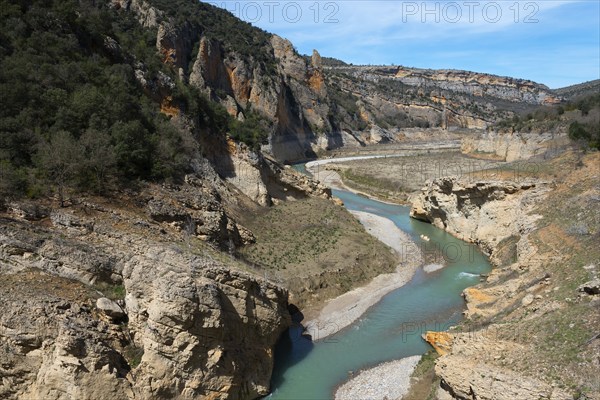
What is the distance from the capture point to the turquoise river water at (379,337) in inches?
687

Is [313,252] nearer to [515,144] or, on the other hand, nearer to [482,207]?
[482,207]

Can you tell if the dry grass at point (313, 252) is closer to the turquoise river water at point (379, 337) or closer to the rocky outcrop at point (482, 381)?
the turquoise river water at point (379, 337)

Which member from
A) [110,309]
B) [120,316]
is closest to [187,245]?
[120,316]

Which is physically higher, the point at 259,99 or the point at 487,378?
the point at 259,99

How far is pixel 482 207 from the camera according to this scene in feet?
117

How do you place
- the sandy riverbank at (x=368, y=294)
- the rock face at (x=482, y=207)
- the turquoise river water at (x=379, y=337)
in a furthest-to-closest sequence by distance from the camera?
the rock face at (x=482, y=207) < the sandy riverbank at (x=368, y=294) < the turquoise river water at (x=379, y=337)

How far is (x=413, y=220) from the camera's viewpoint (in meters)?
45.7

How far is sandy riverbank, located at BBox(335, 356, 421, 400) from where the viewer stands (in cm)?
1636

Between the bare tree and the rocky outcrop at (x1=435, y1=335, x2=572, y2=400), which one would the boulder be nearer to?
the bare tree

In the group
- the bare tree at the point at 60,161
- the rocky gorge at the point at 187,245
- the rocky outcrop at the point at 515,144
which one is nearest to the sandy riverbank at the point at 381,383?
the rocky gorge at the point at 187,245

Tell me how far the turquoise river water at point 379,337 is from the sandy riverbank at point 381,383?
1.57 feet

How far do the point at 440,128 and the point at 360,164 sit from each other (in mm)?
67343

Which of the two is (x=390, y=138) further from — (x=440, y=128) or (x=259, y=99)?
(x=259, y=99)

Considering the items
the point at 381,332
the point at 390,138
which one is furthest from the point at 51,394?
the point at 390,138
